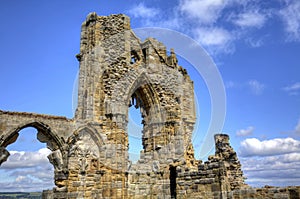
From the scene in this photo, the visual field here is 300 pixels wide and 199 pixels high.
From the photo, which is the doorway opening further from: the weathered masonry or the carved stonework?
the carved stonework

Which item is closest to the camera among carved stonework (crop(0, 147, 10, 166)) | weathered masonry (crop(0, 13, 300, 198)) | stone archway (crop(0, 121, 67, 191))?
carved stonework (crop(0, 147, 10, 166))

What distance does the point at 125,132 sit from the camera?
1127cm

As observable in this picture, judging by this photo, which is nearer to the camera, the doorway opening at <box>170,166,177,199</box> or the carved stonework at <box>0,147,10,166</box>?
the carved stonework at <box>0,147,10,166</box>

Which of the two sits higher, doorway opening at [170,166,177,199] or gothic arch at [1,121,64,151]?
gothic arch at [1,121,64,151]

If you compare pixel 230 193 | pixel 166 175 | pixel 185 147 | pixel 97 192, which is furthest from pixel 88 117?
pixel 230 193

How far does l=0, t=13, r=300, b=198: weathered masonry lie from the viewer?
29.3ft

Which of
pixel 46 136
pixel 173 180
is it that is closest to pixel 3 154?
pixel 46 136

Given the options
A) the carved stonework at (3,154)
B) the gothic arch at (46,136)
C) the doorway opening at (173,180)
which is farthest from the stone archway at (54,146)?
the doorway opening at (173,180)

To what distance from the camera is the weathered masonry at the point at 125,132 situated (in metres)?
8.93

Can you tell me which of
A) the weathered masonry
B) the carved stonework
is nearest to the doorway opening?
the weathered masonry

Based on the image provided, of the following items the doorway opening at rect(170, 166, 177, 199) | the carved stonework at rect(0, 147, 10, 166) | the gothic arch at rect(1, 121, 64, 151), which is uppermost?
the gothic arch at rect(1, 121, 64, 151)

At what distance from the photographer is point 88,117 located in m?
10.8

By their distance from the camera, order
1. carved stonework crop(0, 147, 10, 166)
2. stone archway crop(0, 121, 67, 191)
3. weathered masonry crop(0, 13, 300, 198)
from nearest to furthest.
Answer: carved stonework crop(0, 147, 10, 166) < weathered masonry crop(0, 13, 300, 198) < stone archway crop(0, 121, 67, 191)

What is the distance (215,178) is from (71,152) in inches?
188
